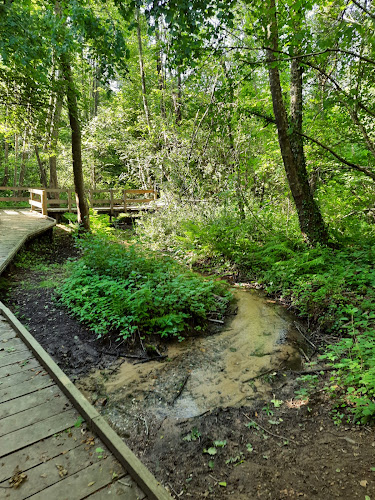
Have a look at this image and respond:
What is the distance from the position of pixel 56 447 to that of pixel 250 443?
1902 millimetres

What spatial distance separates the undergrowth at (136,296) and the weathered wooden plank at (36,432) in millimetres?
2218

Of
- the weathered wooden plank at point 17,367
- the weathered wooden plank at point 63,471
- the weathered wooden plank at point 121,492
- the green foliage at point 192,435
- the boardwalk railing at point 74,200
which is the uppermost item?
the boardwalk railing at point 74,200

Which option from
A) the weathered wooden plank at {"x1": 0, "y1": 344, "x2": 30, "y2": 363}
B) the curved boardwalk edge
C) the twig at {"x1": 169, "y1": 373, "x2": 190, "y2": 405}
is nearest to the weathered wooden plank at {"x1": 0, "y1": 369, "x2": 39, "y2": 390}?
the curved boardwalk edge

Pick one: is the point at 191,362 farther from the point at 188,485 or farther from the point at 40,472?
the point at 40,472

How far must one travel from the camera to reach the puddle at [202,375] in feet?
11.9

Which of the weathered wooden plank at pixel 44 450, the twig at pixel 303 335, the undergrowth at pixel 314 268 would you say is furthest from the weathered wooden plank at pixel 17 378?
the twig at pixel 303 335

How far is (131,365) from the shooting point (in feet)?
14.4

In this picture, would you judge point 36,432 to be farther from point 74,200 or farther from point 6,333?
point 74,200

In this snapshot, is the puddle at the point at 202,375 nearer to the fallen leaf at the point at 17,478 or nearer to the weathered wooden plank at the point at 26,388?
the weathered wooden plank at the point at 26,388

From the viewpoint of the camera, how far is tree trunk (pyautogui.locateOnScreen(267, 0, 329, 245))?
7068 millimetres

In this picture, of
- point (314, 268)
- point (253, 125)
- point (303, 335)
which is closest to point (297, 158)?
point (314, 268)

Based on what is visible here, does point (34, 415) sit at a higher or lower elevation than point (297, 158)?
lower

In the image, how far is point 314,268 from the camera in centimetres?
661

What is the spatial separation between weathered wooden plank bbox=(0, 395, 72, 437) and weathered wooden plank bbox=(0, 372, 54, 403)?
0.86 feet
